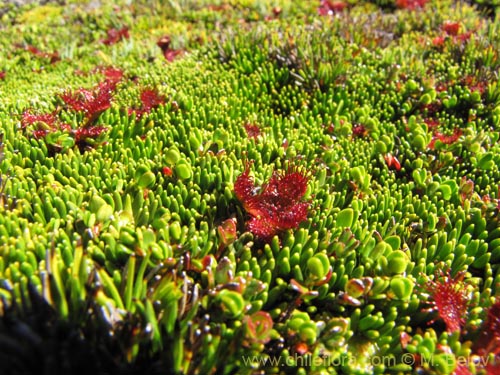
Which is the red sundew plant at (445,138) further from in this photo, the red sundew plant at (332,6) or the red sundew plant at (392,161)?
the red sundew plant at (332,6)

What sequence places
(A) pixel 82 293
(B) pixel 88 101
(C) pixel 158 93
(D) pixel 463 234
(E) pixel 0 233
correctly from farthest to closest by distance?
(C) pixel 158 93 < (B) pixel 88 101 < (D) pixel 463 234 < (E) pixel 0 233 < (A) pixel 82 293

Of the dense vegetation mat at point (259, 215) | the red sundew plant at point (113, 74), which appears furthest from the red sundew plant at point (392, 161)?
the red sundew plant at point (113, 74)

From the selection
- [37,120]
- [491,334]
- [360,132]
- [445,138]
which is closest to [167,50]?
[37,120]

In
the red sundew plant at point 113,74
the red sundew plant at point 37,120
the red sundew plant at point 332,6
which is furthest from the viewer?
the red sundew plant at point 332,6

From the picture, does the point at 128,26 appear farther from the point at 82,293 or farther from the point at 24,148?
the point at 82,293

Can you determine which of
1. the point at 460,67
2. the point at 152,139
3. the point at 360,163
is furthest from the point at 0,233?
the point at 460,67

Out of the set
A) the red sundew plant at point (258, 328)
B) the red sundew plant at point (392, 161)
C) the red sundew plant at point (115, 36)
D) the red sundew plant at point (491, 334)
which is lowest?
the red sundew plant at point (491, 334)

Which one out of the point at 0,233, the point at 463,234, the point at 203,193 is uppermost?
the point at 0,233
